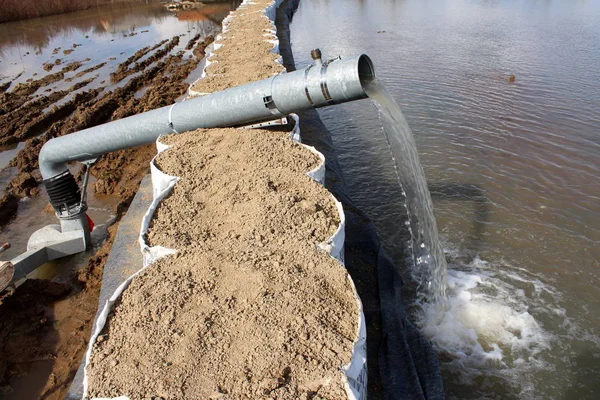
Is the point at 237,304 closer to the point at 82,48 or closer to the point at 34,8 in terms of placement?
the point at 82,48

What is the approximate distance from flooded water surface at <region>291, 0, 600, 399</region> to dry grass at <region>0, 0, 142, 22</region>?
849 inches

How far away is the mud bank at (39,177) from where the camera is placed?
4480 millimetres

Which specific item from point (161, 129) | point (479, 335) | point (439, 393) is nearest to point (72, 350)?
point (161, 129)

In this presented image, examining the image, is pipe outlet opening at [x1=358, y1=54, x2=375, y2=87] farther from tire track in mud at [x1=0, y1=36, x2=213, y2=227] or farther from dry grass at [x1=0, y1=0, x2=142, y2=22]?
dry grass at [x1=0, y1=0, x2=142, y2=22]

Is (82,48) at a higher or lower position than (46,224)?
higher

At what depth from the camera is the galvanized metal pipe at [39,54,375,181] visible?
4.01 meters

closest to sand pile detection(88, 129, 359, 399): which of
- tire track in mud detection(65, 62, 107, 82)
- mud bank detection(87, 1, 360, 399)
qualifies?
mud bank detection(87, 1, 360, 399)

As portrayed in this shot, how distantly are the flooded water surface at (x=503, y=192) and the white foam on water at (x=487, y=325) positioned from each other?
13 millimetres

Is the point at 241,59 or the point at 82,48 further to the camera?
the point at 82,48

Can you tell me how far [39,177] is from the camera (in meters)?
8.38

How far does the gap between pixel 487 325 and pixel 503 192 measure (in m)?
2.89

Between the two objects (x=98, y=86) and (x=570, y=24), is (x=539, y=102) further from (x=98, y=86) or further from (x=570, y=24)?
(x=98, y=86)

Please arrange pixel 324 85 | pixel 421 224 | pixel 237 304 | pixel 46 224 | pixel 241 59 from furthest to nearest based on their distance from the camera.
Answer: pixel 241 59, pixel 46 224, pixel 421 224, pixel 324 85, pixel 237 304

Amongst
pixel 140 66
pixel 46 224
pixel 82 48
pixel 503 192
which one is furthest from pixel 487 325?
pixel 82 48
